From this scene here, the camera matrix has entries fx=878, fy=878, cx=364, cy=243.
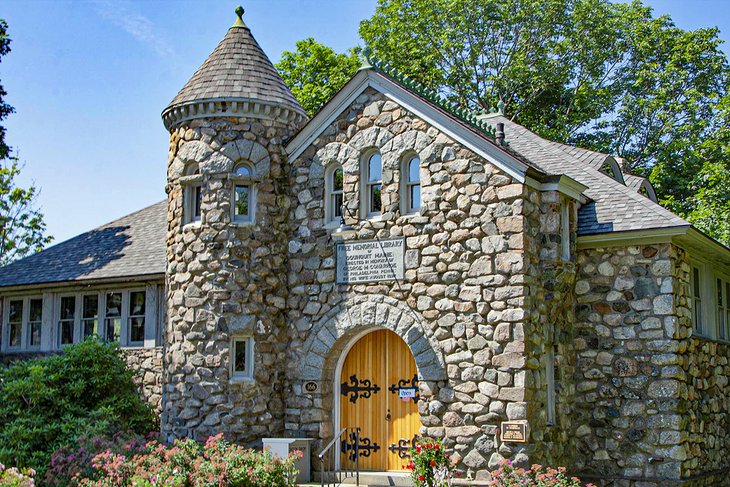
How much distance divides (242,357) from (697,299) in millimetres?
8766

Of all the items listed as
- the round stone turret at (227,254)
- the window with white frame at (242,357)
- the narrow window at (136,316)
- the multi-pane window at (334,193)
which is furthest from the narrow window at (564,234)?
the narrow window at (136,316)

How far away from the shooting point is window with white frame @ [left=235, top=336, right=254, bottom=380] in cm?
1595

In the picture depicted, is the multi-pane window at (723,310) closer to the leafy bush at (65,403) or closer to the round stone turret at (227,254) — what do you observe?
the round stone turret at (227,254)

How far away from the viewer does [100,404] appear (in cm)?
1741

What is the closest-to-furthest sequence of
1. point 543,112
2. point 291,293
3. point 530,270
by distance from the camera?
point 530,270 < point 291,293 < point 543,112

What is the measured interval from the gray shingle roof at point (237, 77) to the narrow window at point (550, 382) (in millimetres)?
6765

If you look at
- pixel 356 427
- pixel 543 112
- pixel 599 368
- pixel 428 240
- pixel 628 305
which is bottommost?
pixel 356 427

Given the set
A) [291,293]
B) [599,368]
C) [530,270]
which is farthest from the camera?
[291,293]

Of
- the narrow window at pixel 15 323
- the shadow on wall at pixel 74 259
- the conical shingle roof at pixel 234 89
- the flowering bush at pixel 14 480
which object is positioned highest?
the conical shingle roof at pixel 234 89

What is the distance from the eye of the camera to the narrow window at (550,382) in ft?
48.6

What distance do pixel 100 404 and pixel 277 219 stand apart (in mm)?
5179

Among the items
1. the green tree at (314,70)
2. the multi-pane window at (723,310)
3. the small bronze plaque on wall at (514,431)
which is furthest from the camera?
the green tree at (314,70)

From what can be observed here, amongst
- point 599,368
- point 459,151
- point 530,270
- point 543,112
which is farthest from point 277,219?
point 543,112

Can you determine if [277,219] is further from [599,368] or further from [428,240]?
[599,368]
